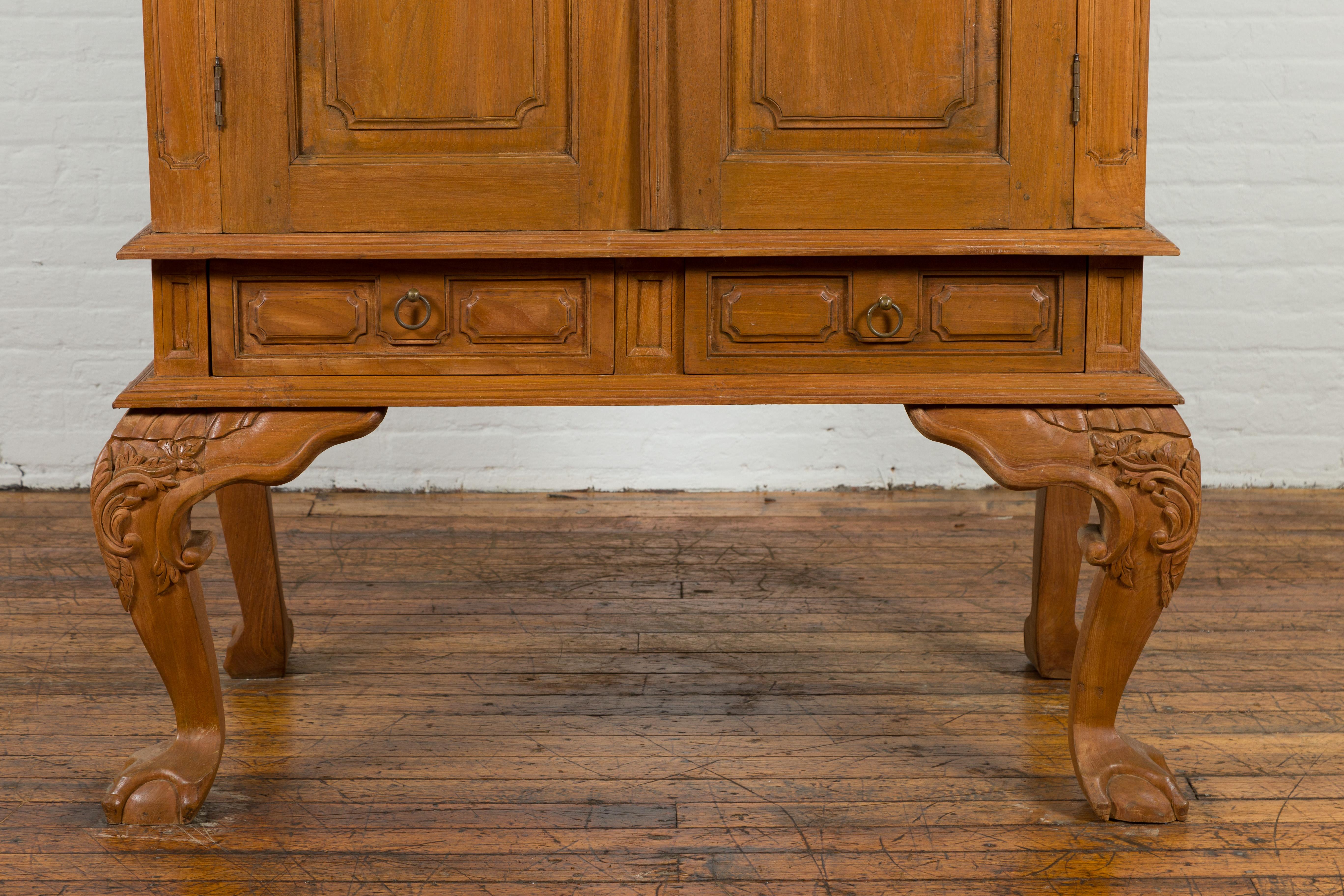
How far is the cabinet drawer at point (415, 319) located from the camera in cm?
182

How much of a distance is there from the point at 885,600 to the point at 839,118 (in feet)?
4.33

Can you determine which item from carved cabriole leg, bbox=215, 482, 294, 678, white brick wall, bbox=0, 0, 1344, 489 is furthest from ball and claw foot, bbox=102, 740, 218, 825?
white brick wall, bbox=0, 0, 1344, 489

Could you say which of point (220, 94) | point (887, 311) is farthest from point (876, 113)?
point (220, 94)

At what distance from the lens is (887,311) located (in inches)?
72.4

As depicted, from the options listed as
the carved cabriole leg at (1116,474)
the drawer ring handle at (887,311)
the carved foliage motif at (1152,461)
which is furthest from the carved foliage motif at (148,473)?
the carved foliage motif at (1152,461)

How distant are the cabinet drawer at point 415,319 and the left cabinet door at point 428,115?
0.06m

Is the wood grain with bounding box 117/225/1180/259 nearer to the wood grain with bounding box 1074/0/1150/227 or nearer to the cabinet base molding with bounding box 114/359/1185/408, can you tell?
the wood grain with bounding box 1074/0/1150/227

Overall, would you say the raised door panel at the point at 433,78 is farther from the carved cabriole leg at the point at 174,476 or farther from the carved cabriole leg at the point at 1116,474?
the carved cabriole leg at the point at 1116,474

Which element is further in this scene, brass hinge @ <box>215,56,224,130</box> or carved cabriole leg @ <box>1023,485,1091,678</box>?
carved cabriole leg @ <box>1023,485,1091,678</box>

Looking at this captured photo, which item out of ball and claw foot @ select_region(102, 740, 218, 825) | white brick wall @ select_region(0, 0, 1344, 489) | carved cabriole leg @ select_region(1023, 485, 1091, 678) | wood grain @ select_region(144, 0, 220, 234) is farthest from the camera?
white brick wall @ select_region(0, 0, 1344, 489)

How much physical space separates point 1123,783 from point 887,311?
739mm

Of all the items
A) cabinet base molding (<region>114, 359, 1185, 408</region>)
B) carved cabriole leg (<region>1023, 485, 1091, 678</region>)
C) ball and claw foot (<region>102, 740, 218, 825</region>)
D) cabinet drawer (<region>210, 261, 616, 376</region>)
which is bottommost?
ball and claw foot (<region>102, 740, 218, 825</region>)

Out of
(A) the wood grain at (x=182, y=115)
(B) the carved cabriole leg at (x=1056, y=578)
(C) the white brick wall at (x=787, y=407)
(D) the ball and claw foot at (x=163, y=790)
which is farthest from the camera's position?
(C) the white brick wall at (x=787, y=407)

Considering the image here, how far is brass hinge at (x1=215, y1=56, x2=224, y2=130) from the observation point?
1764 mm
